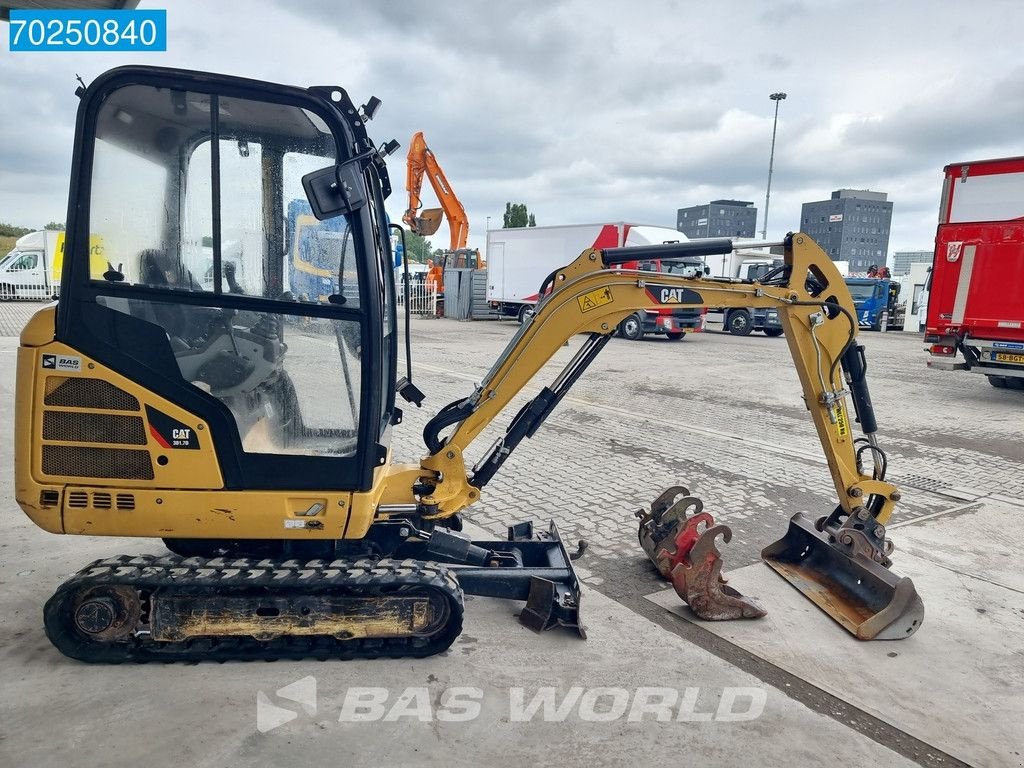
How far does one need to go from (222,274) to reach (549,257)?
20962mm

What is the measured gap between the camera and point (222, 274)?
334 centimetres

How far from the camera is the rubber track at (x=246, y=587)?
3.40 m

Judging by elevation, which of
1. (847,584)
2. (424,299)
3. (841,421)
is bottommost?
(847,584)

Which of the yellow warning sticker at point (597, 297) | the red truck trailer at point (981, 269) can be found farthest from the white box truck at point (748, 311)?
the yellow warning sticker at point (597, 297)

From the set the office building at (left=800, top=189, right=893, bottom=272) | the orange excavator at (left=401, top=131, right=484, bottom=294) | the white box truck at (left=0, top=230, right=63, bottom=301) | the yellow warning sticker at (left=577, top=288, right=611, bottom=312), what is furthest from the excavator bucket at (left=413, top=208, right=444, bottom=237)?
the office building at (left=800, top=189, right=893, bottom=272)

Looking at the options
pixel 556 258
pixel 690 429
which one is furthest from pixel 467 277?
pixel 690 429

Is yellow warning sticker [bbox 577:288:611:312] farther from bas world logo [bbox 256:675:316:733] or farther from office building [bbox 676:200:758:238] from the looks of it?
office building [bbox 676:200:758:238]

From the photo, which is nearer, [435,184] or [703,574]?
[703,574]

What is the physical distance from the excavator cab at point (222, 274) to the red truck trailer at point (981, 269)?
39.0ft

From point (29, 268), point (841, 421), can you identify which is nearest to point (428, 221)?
point (841, 421)

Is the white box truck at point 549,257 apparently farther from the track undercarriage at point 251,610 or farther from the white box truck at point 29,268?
the white box truck at point 29,268

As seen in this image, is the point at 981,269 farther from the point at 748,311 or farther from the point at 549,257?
the point at 549,257

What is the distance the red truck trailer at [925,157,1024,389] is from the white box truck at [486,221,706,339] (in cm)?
711

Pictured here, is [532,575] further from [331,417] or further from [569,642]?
[331,417]
